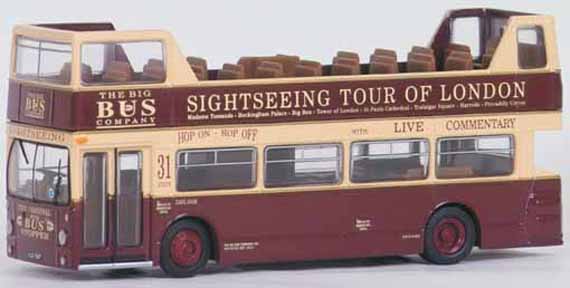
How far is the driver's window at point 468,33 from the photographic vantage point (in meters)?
45.3

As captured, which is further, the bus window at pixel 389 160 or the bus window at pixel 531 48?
the bus window at pixel 531 48

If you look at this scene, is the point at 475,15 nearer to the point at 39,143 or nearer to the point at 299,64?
the point at 299,64

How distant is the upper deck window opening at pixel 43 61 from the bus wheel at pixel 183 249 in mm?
2374

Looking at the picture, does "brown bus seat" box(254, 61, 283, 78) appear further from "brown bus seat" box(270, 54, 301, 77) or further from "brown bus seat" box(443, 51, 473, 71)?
"brown bus seat" box(443, 51, 473, 71)

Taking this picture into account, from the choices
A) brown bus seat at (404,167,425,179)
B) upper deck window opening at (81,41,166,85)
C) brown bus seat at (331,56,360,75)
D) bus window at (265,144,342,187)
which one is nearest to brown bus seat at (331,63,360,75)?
brown bus seat at (331,56,360,75)

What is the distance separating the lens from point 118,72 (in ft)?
137

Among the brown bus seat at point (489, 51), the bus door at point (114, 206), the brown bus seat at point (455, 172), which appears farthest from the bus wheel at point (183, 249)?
the brown bus seat at point (489, 51)

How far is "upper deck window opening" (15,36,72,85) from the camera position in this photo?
41.4 metres

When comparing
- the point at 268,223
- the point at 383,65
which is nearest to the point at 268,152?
the point at 268,223

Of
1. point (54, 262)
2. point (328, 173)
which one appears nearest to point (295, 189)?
point (328, 173)

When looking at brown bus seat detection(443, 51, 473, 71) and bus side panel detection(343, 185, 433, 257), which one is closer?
bus side panel detection(343, 185, 433, 257)

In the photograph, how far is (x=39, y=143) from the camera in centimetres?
4184

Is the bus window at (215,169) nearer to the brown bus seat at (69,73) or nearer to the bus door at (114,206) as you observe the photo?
the bus door at (114,206)

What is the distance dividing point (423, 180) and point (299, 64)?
2.23 m
